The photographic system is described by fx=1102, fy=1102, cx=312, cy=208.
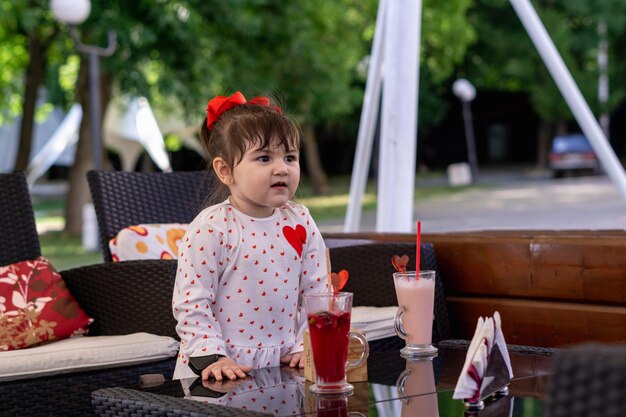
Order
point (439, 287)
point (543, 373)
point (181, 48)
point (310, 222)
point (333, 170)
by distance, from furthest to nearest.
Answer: point (333, 170) → point (181, 48) → point (439, 287) → point (310, 222) → point (543, 373)

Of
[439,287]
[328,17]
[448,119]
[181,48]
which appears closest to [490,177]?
[448,119]

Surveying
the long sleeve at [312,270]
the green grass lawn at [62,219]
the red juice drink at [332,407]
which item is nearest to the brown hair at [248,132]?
the long sleeve at [312,270]

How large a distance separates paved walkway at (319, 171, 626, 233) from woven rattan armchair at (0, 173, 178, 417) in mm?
8242

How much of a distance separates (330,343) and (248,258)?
490 millimetres

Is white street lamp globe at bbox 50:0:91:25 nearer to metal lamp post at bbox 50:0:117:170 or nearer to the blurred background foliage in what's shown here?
metal lamp post at bbox 50:0:117:170

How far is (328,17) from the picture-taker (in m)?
20.2

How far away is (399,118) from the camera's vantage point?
5758mm

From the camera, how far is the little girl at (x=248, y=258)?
242 cm

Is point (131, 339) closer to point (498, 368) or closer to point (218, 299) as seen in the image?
point (218, 299)

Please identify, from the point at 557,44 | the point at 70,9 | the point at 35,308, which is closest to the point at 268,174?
the point at 35,308

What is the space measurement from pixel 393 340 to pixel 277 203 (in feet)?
3.97

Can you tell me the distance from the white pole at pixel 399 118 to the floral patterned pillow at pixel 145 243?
5.67ft

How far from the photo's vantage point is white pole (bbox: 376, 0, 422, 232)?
5719mm

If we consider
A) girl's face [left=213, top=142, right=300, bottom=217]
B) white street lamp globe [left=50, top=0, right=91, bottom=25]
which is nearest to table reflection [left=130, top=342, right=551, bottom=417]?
girl's face [left=213, top=142, right=300, bottom=217]
